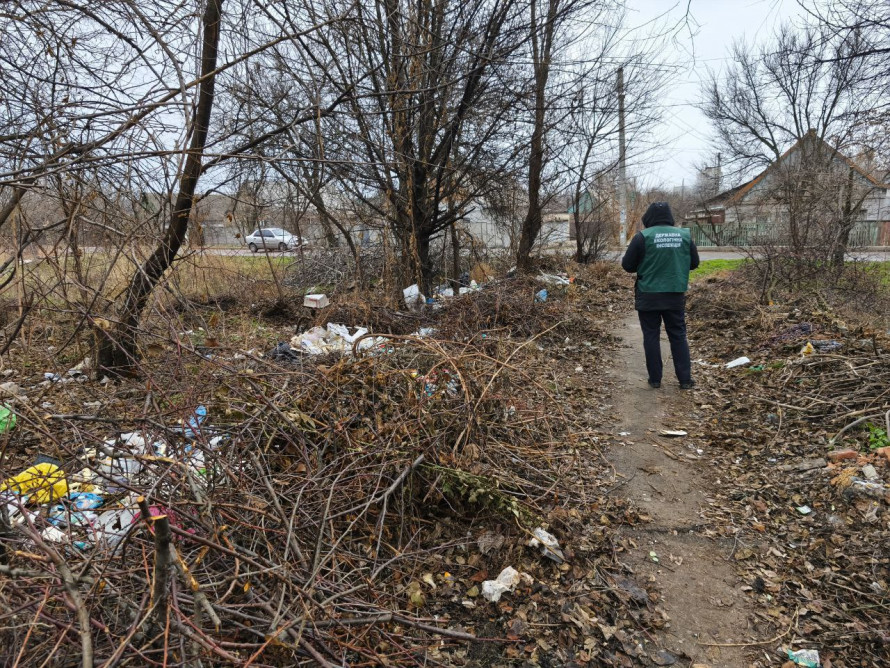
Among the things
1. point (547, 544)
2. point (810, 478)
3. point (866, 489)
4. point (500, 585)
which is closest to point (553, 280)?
point (810, 478)

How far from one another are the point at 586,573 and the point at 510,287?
5.33 metres

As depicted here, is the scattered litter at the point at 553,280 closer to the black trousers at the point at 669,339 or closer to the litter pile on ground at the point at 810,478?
the litter pile on ground at the point at 810,478

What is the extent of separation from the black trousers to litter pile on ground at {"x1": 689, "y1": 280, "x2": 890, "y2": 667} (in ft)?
0.92

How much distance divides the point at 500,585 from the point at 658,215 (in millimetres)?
3868

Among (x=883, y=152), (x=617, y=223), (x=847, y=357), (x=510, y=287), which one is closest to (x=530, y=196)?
(x=510, y=287)

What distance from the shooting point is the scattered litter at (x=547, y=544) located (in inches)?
94.3

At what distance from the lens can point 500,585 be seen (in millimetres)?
2219

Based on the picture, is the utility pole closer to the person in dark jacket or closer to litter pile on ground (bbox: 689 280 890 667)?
the person in dark jacket

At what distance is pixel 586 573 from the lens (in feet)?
7.65

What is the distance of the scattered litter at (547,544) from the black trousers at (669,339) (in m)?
2.66

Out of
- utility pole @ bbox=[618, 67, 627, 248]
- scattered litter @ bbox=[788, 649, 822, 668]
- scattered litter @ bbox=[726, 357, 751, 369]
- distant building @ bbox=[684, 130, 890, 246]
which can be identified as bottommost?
scattered litter @ bbox=[788, 649, 822, 668]

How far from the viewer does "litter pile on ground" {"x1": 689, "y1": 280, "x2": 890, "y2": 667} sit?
80.1 inches

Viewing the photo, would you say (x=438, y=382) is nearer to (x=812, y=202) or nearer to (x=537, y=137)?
(x=537, y=137)

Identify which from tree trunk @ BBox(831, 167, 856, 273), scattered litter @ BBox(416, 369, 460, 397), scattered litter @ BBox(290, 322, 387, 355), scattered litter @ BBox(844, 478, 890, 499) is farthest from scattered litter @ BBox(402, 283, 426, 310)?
tree trunk @ BBox(831, 167, 856, 273)
